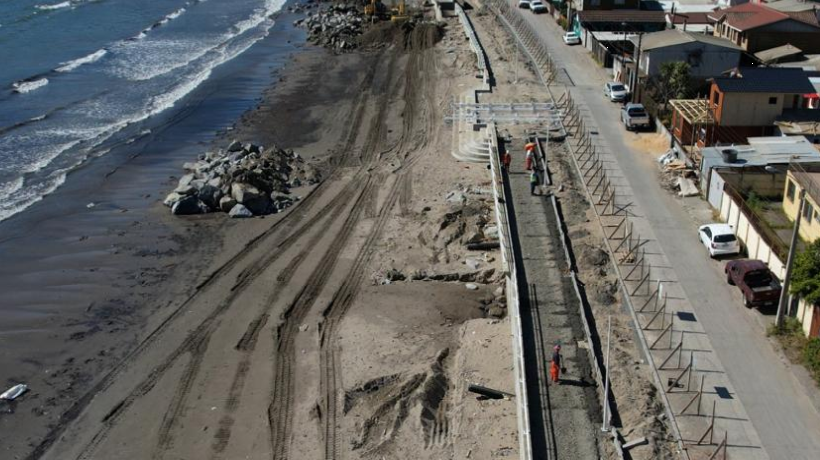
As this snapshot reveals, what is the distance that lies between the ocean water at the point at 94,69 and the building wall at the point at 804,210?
32.8 m

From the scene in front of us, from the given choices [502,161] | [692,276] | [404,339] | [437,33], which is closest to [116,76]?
[437,33]

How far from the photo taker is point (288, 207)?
37938mm

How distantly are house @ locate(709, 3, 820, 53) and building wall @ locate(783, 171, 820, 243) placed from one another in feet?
74.8

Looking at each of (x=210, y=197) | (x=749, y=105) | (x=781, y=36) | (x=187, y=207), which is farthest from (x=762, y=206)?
(x=781, y=36)

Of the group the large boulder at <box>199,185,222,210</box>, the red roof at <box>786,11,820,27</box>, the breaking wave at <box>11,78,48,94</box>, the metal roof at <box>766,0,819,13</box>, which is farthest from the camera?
the breaking wave at <box>11,78,48,94</box>

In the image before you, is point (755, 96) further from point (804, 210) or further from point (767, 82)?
point (804, 210)

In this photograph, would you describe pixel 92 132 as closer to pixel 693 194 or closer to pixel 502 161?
pixel 502 161

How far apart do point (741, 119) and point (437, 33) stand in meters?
36.6

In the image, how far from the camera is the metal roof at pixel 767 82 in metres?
36.3

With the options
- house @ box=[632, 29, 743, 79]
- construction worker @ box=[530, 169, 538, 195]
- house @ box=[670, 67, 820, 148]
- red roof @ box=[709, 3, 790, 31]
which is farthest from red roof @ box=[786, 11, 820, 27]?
construction worker @ box=[530, 169, 538, 195]

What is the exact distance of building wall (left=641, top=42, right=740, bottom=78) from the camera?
4600 cm

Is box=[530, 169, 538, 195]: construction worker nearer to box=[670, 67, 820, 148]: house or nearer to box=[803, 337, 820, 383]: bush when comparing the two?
box=[670, 67, 820, 148]: house

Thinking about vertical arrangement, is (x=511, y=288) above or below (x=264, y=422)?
above

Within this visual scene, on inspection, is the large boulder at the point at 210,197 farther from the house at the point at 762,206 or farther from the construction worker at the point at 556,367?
the house at the point at 762,206
